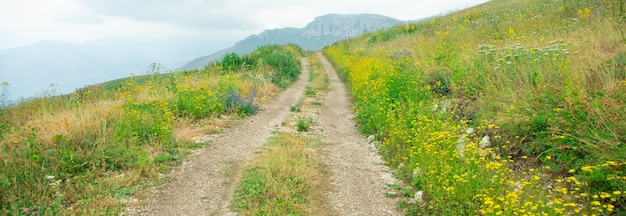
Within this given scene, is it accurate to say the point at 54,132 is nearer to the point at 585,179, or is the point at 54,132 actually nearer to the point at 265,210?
the point at 265,210

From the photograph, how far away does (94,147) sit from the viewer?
6.41 meters

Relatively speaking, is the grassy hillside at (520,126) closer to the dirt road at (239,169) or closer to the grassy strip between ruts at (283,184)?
the dirt road at (239,169)

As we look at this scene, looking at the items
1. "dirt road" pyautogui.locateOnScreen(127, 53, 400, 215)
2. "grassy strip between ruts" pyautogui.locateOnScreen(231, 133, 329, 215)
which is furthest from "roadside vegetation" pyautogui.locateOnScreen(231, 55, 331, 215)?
"dirt road" pyautogui.locateOnScreen(127, 53, 400, 215)

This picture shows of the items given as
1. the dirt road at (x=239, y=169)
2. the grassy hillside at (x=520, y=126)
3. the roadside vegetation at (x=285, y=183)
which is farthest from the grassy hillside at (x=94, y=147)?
the grassy hillside at (x=520, y=126)

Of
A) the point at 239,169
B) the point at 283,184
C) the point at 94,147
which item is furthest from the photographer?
the point at 239,169

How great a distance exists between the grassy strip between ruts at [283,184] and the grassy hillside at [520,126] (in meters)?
1.41

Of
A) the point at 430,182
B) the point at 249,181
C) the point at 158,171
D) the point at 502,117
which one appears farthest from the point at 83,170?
the point at 502,117

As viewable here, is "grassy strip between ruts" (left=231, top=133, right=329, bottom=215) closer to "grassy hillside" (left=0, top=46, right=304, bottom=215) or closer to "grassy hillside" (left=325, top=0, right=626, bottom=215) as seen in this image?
"grassy hillside" (left=325, top=0, right=626, bottom=215)

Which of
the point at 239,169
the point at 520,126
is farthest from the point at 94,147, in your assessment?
the point at 520,126

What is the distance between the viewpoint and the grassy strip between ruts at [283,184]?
495 cm

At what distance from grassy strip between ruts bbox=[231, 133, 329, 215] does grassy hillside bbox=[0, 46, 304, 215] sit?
5.57 ft

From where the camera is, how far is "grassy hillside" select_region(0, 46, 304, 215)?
5004mm

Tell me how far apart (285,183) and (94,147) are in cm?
360

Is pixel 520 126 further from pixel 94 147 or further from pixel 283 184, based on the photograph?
pixel 94 147
